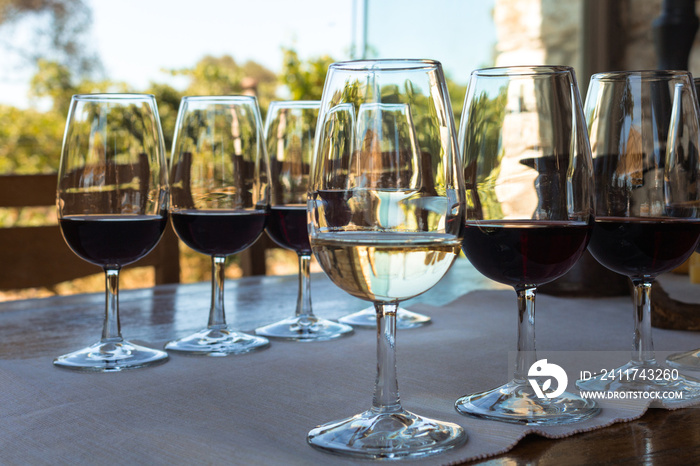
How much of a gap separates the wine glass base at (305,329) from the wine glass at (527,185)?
383 mm

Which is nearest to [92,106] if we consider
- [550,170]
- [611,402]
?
[550,170]

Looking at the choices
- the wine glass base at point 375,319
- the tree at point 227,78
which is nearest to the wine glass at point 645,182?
the wine glass base at point 375,319

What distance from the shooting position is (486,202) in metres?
0.77

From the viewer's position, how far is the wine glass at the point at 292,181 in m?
1.27

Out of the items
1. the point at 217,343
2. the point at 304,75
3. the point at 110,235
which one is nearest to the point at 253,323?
the point at 217,343

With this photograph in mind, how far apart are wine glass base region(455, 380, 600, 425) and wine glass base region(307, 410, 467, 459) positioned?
6 centimetres

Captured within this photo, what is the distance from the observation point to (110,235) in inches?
40.8

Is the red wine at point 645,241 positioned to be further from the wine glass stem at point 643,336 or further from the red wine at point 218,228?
the red wine at point 218,228

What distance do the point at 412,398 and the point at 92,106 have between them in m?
0.59

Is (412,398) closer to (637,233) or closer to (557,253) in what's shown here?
(557,253)

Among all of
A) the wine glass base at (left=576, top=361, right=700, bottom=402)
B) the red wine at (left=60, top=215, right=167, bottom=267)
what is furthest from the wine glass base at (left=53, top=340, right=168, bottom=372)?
the wine glass base at (left=576, top=361, right=700, bottom=402)

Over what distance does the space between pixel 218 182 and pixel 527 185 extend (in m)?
0.54

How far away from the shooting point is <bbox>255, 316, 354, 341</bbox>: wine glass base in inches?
44.3

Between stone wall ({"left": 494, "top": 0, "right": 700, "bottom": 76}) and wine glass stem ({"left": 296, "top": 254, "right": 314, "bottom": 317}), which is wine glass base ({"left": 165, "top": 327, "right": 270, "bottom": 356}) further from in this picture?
stone wall ({"left": 494, "top": 0, "right": 700, "bottom": 76})
